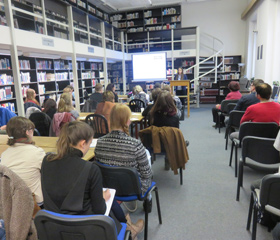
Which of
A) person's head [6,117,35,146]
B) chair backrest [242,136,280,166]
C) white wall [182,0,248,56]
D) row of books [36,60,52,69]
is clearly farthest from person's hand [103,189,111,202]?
white wall [182,0,248,56]

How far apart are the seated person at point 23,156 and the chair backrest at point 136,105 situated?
10.9ft

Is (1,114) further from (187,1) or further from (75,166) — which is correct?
(187,1)

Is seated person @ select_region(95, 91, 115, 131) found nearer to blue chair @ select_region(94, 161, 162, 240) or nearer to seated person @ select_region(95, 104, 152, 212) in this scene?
seated person @ select_region(95, 104, 152, 212)

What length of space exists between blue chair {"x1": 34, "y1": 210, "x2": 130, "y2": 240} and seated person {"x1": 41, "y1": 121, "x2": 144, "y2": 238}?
161 millimetres

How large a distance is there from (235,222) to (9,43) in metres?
4.66

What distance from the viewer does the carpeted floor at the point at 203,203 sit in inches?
80.7

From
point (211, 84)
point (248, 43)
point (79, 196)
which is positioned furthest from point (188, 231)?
point (248, 43)

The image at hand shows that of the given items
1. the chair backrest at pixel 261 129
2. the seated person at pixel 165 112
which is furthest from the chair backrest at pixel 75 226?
the chair backrest at pixel 261 129

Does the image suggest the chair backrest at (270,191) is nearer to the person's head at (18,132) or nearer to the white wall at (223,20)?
the person's head at (18,132)

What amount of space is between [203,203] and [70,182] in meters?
1.79

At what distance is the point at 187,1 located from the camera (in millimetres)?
10531

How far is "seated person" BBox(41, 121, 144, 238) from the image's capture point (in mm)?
1197

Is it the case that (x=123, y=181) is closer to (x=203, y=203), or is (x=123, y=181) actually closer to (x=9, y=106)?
(x=203, y=203)

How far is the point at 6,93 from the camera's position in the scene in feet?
18.2
